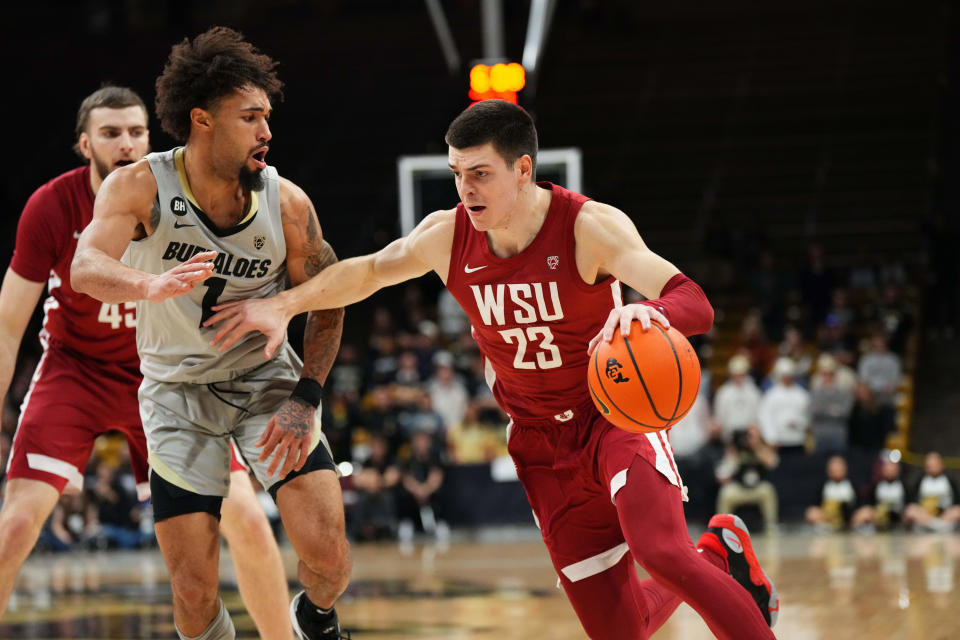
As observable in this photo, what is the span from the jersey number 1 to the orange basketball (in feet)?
4.76

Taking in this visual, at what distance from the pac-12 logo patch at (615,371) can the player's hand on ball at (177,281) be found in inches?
50.8

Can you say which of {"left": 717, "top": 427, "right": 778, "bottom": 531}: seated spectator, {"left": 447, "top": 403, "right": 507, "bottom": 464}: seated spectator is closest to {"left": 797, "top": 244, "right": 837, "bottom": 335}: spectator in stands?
{"left": 717, "top": 427, "right": 778, "bottom": 531}: seated spectator

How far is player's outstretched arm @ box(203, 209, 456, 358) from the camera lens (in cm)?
444

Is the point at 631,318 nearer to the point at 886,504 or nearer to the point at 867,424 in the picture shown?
the point at 886,504

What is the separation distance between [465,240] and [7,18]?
24.3m

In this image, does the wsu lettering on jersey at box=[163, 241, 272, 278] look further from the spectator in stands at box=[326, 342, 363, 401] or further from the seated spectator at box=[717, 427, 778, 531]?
the spectator in stands at box=[326, 342, 363, 401]

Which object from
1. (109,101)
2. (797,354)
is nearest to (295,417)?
(109,101)

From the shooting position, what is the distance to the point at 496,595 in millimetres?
8586

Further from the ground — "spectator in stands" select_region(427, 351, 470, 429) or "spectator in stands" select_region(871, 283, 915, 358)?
"spectator in stands" select_region(871, 283, 915, 358)

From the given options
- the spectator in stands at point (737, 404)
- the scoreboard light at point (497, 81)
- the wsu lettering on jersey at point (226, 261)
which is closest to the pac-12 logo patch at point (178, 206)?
the wsu lettering on jersey at point (226, 261)

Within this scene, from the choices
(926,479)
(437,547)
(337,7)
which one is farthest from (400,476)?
(337,7)

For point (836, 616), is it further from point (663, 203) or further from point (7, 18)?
point (7, 18)

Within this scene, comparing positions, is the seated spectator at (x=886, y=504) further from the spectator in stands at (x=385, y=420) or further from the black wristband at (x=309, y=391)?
the black wristband at (x=309, y=391)

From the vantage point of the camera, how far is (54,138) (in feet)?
76.1
